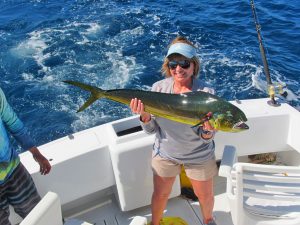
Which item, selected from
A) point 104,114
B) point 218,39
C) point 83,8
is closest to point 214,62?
point 218,39

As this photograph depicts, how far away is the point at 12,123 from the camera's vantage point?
2.42 meters

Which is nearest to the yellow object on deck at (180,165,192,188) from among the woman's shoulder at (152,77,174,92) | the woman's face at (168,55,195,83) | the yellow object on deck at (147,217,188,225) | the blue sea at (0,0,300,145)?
the yellow object on deck at (147,217,188,225)

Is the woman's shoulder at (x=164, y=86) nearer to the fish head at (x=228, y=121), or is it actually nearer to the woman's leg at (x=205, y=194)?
the fish head at (x=228, y=121)

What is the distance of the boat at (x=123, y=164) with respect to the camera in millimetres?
2906

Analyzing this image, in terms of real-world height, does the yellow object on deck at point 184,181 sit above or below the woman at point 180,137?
below

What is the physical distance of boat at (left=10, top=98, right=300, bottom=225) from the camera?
2906 millimetres

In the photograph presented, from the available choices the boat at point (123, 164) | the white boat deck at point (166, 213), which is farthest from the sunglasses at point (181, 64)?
the white boat deck at point (166, 213)

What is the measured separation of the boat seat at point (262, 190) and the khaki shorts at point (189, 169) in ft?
0.24

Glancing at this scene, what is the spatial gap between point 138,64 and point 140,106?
560 centimetres

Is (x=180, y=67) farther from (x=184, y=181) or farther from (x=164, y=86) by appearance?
(x=184, y=181)

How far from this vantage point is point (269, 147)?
3416 mm

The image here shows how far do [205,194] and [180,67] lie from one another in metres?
0.92

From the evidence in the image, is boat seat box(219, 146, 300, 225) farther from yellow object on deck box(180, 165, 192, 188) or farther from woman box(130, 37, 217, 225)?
yellow object on deck box(180, 165, 192, 188)

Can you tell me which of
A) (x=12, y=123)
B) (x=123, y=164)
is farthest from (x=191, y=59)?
(x=12, y=123)
